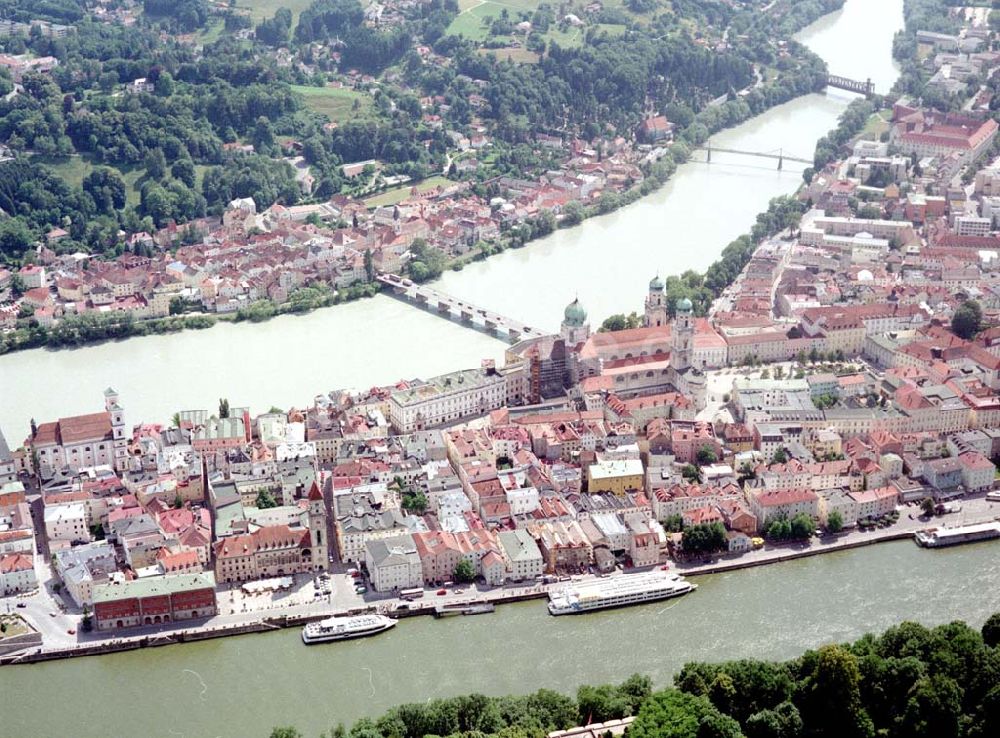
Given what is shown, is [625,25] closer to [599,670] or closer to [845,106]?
[845,106]

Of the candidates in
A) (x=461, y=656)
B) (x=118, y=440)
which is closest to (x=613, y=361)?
(x=118, y=440)

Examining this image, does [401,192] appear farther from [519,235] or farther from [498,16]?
[498,16]

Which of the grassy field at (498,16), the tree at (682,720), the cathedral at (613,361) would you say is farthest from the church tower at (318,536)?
the grassy field at (498,16)

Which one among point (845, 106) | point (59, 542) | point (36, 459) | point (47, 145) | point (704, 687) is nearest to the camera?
point (704, 687)

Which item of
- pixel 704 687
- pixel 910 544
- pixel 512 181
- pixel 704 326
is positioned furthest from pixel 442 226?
pixel 704 687

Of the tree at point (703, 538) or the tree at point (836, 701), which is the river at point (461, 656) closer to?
the tree at point (703, 538)

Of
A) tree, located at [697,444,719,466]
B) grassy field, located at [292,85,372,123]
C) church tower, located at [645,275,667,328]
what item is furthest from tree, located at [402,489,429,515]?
grassy field, located at [292,85,372,123]

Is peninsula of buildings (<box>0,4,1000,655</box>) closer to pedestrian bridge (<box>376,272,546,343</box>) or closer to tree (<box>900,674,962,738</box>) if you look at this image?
pedestrian bridge (<box>376,272,546,343</box>)

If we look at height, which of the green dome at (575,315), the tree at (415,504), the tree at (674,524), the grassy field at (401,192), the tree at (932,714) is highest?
the grassy field at (401,192)
